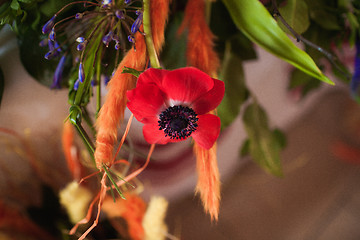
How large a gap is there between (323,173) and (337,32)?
0.30 metres

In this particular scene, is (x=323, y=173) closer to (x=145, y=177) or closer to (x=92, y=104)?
(x=145, y=177)

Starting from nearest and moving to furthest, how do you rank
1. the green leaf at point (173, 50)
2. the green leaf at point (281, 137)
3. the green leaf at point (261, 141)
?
the green leaf at point (173, 50) → the green leaf at point (261, 141) → the green leaf at point (281, 137)

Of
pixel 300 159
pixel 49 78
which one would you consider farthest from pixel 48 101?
pixel 300 159

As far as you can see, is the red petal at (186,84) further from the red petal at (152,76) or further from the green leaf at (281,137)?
the green leaf at (281,137)

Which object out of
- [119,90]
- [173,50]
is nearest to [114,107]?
[119,90]

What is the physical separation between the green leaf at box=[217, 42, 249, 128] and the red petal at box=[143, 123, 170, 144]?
5.7 inches

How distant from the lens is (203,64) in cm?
24

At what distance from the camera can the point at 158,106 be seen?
19 cm

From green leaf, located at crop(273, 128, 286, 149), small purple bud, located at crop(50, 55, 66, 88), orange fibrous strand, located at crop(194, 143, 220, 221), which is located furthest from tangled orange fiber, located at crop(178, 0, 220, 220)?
green leaf, located at crop(273, 128, 286, 149)

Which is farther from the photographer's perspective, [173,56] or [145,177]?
[145,177]

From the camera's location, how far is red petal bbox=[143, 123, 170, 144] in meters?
0.21

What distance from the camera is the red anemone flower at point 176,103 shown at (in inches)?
7.0

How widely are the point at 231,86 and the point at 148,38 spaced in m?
0.18

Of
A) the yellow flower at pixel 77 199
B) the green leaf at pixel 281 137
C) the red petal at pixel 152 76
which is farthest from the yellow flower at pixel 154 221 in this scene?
the green leaf at pixel 281 137
